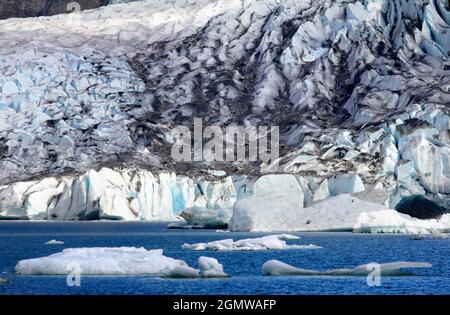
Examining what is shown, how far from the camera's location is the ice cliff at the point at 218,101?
238ft

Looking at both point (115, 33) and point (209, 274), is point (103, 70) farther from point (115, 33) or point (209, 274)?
point (209, 274)

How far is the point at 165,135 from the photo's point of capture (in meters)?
96.0

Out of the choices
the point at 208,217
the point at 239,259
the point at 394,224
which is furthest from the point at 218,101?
the point at 239,259

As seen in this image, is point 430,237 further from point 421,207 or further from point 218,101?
point 218,101

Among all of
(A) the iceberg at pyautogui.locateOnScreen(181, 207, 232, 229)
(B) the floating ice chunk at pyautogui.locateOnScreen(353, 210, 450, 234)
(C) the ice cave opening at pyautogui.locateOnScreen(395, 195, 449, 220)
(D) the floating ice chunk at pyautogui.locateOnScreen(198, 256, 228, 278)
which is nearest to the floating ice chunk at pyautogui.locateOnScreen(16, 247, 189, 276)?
(D) the floating ice chunk at pyautogui.locateOnScreen(198, 256, 228, 278)

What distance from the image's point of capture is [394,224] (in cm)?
5628

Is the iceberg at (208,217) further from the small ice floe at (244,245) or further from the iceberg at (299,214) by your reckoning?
the small ice floe at (244,245)

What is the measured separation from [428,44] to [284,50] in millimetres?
13621

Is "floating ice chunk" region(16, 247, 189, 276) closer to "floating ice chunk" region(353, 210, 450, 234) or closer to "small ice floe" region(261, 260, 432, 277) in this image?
"small ice floe" region(261, 260, 432, 277)

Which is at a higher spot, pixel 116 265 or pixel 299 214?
pixel 299 214

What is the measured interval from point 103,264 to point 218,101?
70.9 m

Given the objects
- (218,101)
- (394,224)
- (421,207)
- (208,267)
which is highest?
(218,101)

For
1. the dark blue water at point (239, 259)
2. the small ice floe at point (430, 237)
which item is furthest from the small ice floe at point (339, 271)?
the small ice floe at point (430, 237)

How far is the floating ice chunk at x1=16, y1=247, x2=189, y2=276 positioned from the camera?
106 ft
